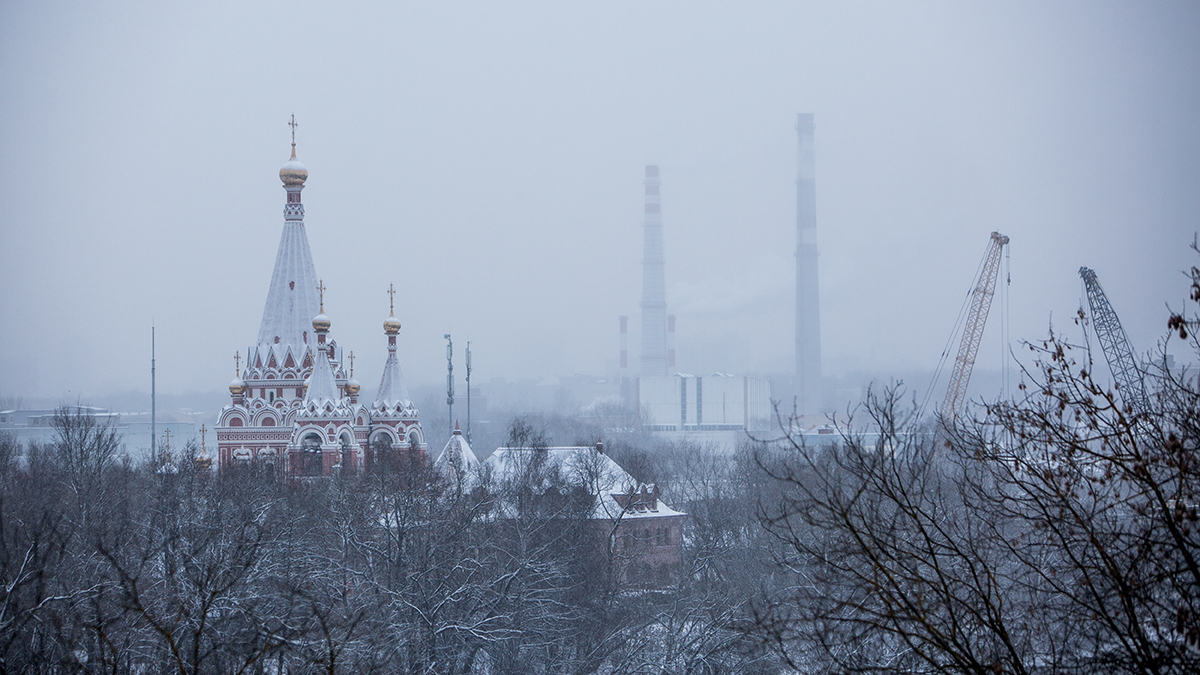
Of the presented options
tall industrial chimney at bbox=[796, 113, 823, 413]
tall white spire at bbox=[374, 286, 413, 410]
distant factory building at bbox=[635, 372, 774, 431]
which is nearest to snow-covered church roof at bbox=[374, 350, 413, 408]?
tall white spire at bbox=[374, 286, 413, 410]

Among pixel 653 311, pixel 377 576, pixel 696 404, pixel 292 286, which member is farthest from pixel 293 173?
pixel 653 311

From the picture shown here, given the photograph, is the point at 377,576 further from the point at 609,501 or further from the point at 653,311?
the point at 653,311

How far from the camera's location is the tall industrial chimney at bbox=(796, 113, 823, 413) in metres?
99.9

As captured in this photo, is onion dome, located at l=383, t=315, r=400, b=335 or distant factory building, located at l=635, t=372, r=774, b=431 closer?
onion dome, located at l=383, t=315, r=400, b=335

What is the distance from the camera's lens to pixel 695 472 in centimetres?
4881

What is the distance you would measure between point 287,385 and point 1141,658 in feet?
102

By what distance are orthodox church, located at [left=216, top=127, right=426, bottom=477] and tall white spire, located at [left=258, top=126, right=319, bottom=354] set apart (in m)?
0.03

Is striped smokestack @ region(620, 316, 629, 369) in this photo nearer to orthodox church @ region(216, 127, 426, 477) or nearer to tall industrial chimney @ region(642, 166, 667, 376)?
tall industrial chimney @ region(642, 166, 667, 376)

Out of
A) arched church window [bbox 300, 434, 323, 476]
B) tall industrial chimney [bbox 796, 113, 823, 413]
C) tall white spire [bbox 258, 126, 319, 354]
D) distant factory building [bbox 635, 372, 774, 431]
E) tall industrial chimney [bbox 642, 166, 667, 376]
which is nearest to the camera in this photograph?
arched church window [bbox 300, 434, 323, 476]

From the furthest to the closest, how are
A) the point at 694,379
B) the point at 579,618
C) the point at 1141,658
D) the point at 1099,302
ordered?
1. the point at 694,379
2. the point at 1099,302
3. the point at 579,618
4. the point at 1141,658

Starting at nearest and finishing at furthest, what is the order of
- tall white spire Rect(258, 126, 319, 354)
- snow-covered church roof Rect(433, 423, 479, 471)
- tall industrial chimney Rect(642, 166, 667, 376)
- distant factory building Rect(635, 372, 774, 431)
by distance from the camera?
snow-covered church roof Rect(433, 423, 479, 471), tall white spire Rect(258, 126, 319, 354), distant factory building Rect(635, 372, 774, 431), tall industrial chimney Rect(642, 166, 667, 376)

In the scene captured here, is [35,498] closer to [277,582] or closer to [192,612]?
[277,582]

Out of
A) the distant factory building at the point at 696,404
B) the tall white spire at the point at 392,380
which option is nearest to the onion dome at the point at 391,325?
the tall white spire at the point at 392,380

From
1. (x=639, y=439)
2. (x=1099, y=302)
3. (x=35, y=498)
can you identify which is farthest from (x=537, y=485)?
(x=639, y=439)
